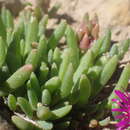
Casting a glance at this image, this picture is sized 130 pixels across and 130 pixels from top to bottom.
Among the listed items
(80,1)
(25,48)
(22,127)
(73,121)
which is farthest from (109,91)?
(80,1)

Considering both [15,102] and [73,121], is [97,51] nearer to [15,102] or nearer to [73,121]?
[73,121]

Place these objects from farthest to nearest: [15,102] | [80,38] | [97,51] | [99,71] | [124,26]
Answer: [124,26] → [80,38] → [97,51] → [99,71] → [15,102]

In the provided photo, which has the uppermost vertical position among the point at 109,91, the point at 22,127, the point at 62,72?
the point at 62,72

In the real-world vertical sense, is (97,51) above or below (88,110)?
above

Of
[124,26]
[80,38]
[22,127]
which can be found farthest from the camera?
[124,26]

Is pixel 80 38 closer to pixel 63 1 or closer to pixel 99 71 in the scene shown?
pixel 99 71

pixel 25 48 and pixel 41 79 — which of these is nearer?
pixel 41 79

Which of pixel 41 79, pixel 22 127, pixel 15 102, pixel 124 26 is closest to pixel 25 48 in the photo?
pixel 41 79
